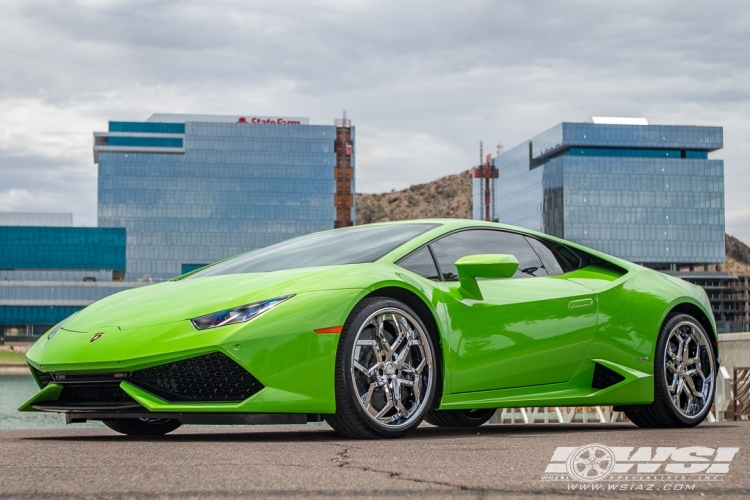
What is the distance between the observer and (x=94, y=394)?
16.9ft

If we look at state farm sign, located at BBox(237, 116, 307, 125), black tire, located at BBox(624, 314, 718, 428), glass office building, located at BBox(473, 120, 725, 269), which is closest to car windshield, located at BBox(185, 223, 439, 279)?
black tire, located at BBox(624, 314, 718, 428)

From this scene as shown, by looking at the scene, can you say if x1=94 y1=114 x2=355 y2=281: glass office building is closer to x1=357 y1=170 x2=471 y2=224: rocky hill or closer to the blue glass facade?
the blue glass facade

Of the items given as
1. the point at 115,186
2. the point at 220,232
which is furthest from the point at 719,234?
the point at 115,186

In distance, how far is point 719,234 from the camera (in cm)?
12938

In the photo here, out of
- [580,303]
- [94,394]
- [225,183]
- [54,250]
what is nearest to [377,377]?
[94,394]

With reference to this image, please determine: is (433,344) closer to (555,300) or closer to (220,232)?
(555,300)

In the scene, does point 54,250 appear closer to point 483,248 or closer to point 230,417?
point 483,248

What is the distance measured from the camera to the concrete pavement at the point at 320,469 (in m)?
3.10

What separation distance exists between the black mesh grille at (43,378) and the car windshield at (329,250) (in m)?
1.15

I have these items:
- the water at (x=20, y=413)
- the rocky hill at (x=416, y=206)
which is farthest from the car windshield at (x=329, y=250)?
the rocky hill at (x=416, y=206)

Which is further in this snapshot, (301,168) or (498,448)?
(301,168)

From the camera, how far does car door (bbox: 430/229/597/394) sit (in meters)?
5.61

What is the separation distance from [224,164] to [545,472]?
126821mm

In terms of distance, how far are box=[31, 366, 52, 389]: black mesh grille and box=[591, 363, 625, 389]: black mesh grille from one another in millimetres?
3191
